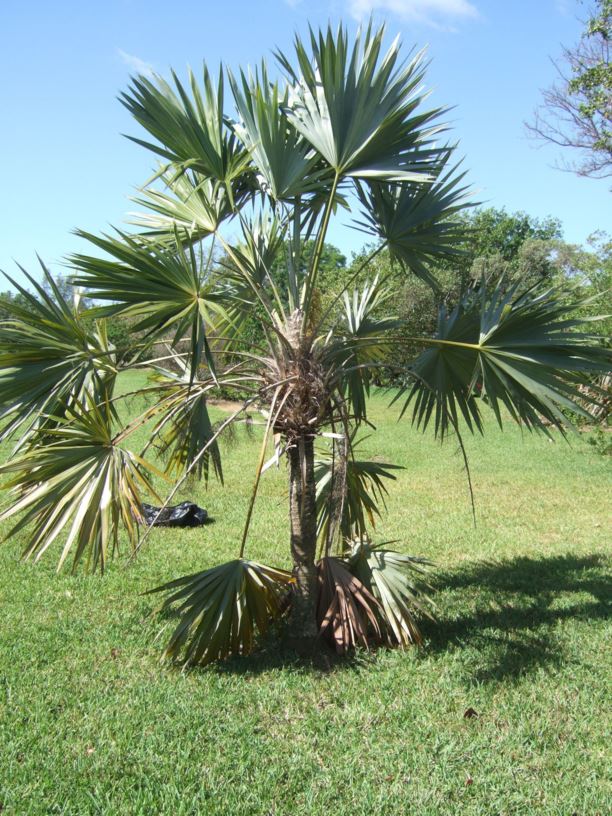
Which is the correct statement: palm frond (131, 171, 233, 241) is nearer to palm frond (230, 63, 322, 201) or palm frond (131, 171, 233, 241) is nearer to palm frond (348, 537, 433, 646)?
palm frond (230, 63, 322, 201)

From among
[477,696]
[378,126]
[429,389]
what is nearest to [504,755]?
[477,696]

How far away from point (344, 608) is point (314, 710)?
889 mm

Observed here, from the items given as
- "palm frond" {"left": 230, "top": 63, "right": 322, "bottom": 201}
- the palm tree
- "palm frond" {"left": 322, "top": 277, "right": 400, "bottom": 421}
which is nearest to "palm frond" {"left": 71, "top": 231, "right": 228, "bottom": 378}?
the palm tree

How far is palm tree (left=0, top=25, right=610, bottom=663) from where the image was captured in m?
4.20

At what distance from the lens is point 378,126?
4590mm

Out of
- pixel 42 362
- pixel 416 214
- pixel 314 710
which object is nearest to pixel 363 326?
pixel 416 214

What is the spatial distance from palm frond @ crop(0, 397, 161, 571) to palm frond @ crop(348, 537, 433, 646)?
179 cm

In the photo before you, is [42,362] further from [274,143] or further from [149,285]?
[274,143]

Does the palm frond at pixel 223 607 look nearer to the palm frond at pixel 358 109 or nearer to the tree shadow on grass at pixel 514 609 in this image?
the tree shadow on grass at pixel 514 609

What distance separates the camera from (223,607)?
4.50 metres

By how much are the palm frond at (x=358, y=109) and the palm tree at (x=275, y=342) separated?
12mm

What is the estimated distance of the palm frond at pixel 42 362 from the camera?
438 cm

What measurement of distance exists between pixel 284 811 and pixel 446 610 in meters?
2.89

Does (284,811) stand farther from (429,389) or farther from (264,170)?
(264,170)
